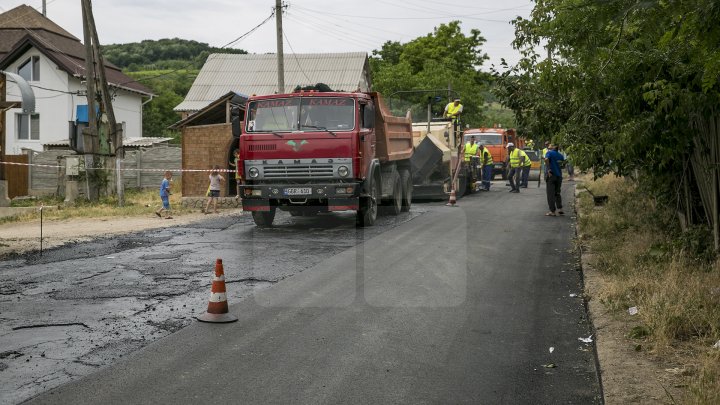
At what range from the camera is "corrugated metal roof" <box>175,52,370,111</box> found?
4712 centimetres

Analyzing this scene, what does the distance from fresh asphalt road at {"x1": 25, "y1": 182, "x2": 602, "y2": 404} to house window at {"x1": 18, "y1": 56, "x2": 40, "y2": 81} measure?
3530 cm

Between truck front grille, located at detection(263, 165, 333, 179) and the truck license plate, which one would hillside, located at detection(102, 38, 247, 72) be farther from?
the truck license plate

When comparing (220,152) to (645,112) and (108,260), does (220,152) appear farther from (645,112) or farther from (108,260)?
(645,112)

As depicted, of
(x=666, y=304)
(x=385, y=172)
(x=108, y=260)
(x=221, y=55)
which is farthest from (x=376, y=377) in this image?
(x=221, y=55)

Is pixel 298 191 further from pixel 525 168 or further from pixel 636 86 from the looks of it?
pixel 525 168

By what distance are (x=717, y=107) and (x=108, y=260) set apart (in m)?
8.04

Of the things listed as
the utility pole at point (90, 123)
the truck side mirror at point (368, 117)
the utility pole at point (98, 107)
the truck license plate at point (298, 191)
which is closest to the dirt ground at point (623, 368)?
the truck license plate at point (298, 191)

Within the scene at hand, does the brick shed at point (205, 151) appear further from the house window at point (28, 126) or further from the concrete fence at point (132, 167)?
the house window at point (28, 126)

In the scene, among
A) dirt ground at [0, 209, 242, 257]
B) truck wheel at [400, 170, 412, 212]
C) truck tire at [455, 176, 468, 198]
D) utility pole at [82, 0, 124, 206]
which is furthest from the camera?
truck tire at [455, 176, 468, 198]

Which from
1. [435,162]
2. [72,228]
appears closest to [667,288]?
[72,228]

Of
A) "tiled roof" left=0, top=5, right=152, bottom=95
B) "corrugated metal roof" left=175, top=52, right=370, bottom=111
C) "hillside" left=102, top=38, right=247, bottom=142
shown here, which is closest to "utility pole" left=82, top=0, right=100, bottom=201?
"tiled roof" left=0, top=5, right=152, bottom=95

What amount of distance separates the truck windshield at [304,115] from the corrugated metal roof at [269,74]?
30.4 m

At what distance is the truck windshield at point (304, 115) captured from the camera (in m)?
15.5

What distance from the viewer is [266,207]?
15.5 meters
